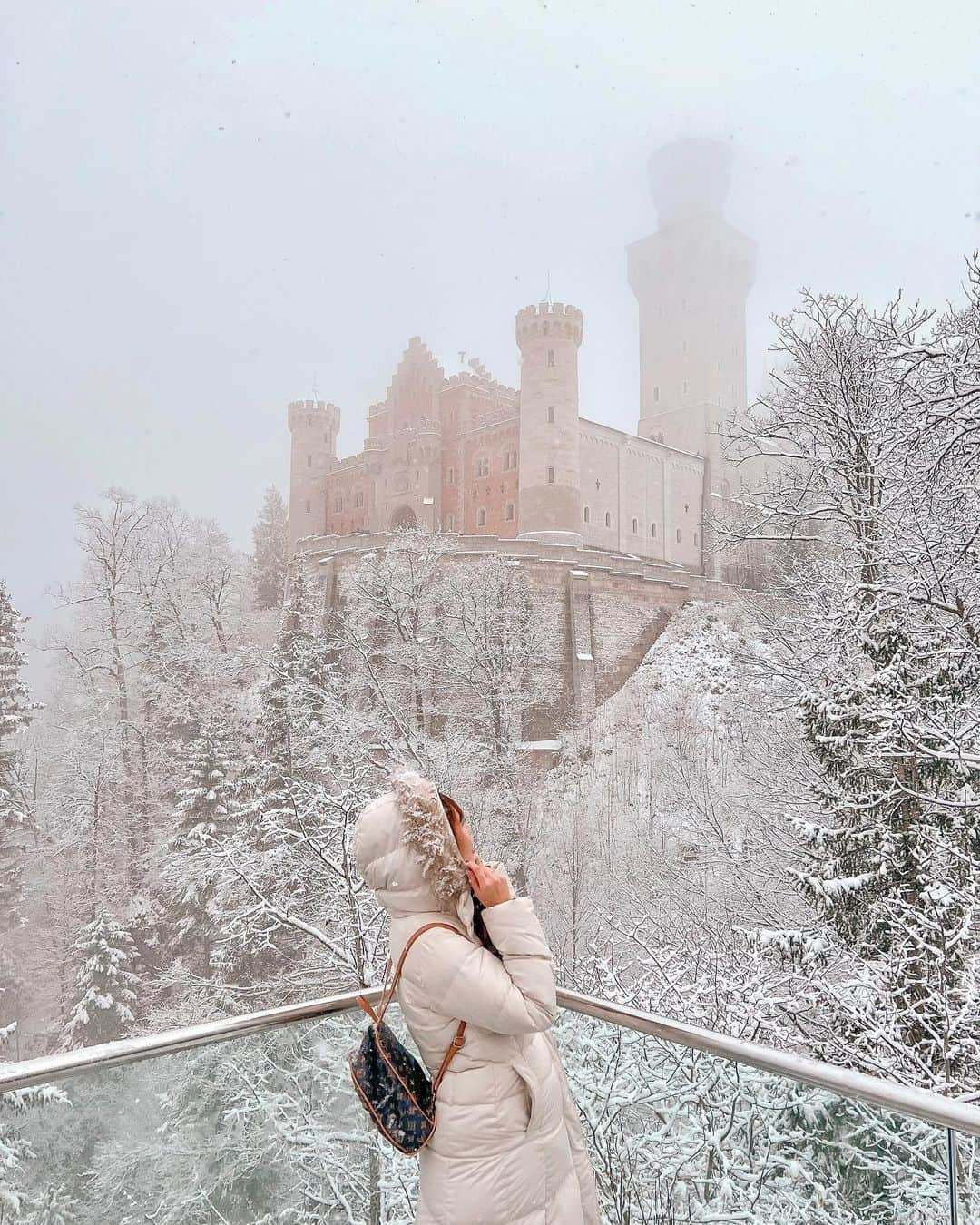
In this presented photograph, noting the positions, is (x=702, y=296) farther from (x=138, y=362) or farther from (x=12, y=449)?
(x=12, y=449)

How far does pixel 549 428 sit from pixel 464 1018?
26.8 metres

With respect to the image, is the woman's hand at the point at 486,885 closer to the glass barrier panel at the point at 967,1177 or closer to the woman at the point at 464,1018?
the woman at the point at 464,1018

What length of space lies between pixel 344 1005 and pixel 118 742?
55.3ft

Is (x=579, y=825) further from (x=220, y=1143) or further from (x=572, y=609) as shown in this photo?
(x=220, y=1143)

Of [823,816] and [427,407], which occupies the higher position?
[427,407]

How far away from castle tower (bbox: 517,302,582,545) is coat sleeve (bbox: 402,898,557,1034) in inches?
1003

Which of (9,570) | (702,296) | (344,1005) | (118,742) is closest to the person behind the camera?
(344,1005)

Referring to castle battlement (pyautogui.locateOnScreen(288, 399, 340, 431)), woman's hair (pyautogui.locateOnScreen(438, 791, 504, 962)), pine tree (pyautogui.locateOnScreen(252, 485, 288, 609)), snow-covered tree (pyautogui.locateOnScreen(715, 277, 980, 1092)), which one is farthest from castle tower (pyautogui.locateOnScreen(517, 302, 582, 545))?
woman's hair (pyautogui.locateOnScreen(438, 791, 504, 962))

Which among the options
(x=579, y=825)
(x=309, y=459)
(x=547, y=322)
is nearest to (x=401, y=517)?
(x=309, y=459)

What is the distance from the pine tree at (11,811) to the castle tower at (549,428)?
604 inches

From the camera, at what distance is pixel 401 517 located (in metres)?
29.8

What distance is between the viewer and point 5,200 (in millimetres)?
35969

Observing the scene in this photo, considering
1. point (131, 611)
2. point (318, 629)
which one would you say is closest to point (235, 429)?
point (318, 629)

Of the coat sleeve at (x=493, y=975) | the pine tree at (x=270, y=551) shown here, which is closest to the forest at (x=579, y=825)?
the pine tree at (x=270, y=551)
